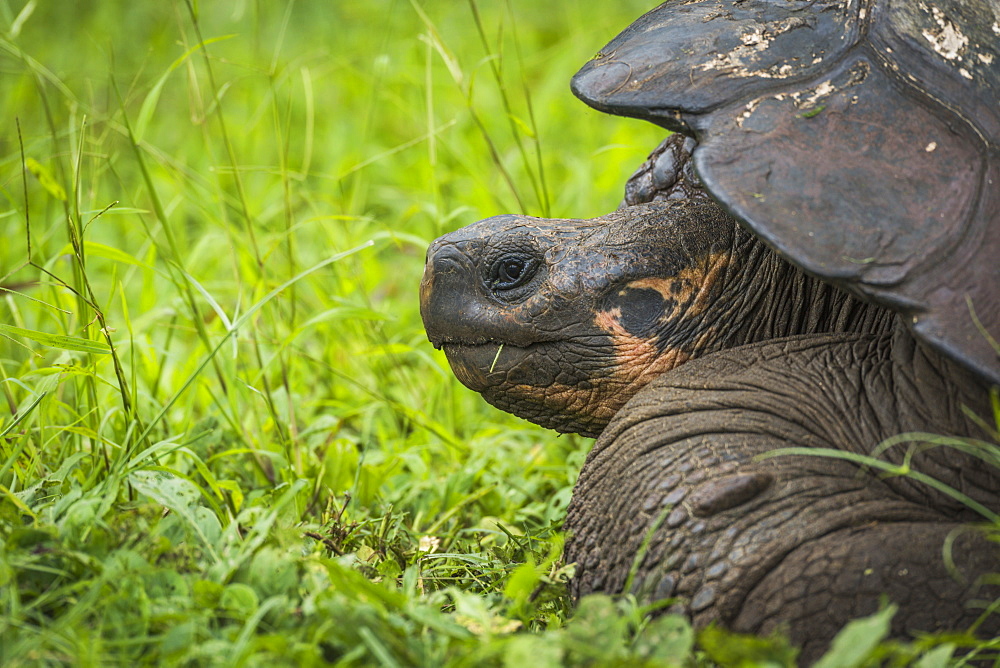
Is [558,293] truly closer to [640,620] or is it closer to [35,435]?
[640,620]

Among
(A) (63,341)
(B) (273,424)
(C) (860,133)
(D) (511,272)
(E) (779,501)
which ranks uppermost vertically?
(C) (860,133)

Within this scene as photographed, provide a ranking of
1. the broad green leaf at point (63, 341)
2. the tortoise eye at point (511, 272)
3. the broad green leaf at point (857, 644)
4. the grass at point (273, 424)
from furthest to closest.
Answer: the tortoise eye at point (511, 272) < the broad green leaf at point (63, 341) < the grass at point (273, 424) < the broad green leaf at point (857, 644)

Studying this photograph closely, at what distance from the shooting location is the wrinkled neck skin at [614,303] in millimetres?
2326

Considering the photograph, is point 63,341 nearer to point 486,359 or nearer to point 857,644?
point 486,359

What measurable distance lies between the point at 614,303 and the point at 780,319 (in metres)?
0.43

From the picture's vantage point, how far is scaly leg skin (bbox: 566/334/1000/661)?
182 centimetres

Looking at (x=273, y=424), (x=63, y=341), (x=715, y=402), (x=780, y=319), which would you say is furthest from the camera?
(x=273, y=424)

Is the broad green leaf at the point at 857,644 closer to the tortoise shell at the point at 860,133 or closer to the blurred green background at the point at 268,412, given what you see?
the blurred green background at the point at 268,412

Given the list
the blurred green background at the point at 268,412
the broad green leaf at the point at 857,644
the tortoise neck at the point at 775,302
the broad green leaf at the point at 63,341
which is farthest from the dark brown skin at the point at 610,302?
the broad green leaf at the point at 857,644

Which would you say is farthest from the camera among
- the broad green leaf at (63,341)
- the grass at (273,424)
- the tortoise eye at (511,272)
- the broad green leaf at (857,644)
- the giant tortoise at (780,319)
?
the tortoise eye at (511,272)

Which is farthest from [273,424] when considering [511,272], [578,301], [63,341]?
[578,301]

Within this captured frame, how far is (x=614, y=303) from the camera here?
2320 millimetres

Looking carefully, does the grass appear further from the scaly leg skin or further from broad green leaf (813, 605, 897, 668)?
the scaly leg skin

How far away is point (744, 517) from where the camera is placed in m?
1.90
